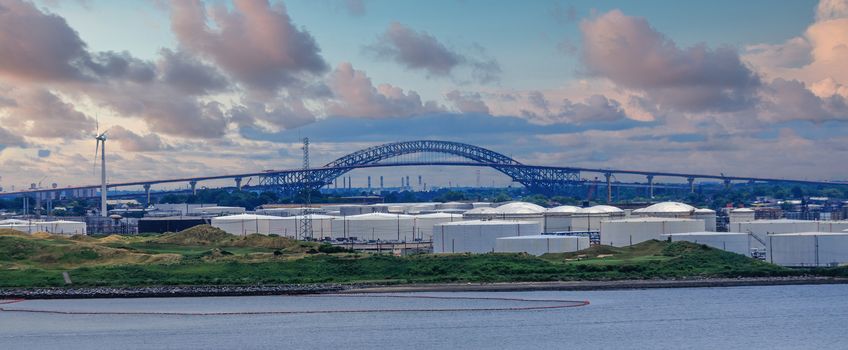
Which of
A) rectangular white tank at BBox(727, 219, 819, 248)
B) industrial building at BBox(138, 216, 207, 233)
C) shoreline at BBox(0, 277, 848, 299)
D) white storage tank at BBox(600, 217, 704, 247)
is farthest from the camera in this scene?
industrial building at BBox(138, 216, 207, 233)

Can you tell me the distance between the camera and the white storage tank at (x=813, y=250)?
5816cm

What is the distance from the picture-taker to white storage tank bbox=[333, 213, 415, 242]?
303 ft

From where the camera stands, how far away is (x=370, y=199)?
18175 centimetres

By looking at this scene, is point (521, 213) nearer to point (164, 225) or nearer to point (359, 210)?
point (164, 225)

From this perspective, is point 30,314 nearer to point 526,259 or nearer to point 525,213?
point 526,259

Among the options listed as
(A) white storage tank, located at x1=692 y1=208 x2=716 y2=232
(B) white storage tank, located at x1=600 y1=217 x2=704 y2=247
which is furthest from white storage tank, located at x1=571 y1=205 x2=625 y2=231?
(B) white storage tank, located at x1=600 y1=217 x2=704 y2=247

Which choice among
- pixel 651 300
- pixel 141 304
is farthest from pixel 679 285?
pixel 141 304

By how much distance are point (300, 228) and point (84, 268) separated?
37573 millimetres

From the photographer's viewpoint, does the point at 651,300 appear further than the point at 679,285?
No

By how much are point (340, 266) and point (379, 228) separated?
115 feet

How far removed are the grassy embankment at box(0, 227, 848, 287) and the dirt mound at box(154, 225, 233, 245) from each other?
385 inches

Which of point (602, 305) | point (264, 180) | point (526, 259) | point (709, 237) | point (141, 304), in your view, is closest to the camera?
point (602, 305)

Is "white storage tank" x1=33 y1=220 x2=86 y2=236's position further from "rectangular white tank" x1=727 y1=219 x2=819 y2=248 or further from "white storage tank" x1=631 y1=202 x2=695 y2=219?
"rectangular white tank" x1=727 y1=219 x2=819 y2=248

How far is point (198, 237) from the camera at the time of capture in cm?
7631
